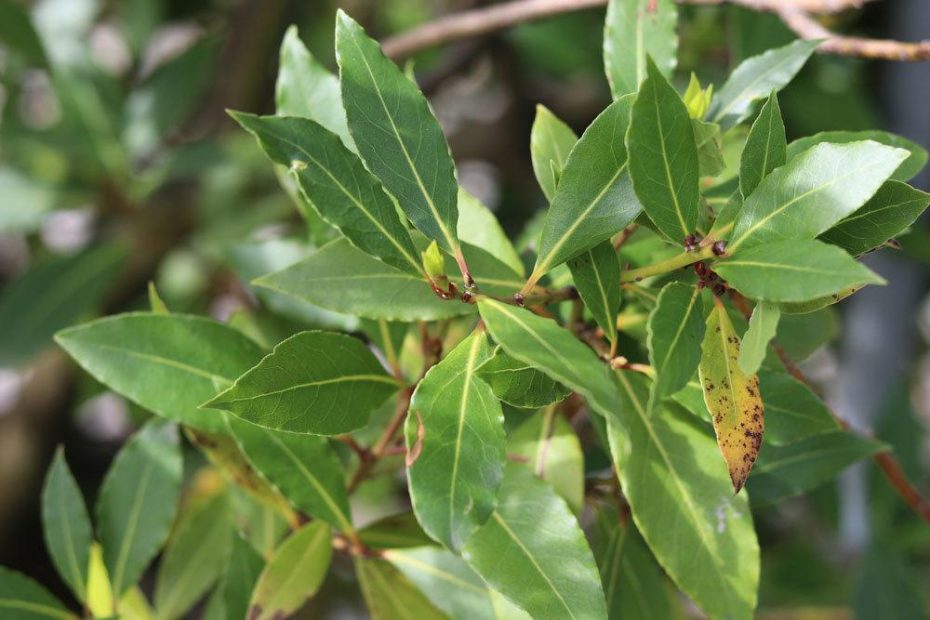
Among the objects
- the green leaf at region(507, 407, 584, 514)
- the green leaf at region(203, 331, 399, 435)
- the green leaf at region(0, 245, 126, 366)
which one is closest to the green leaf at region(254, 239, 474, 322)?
the green leaf at region(203, 331, 399, 435)

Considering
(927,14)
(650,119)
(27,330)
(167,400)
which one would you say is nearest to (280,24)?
(27,330)

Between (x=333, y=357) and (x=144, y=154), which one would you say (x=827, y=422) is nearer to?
(x=333, y=357)

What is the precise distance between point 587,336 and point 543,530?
128 mm

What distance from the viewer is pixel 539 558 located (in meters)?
0.52

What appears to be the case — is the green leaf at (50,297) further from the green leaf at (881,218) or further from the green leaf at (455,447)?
the green leaf at (881,218)

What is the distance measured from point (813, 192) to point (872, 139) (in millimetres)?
129

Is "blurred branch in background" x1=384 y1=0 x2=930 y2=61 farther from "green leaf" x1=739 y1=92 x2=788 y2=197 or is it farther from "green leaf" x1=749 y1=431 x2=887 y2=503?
"green leaf" x1=749 y1=431 x2=887 y2=503

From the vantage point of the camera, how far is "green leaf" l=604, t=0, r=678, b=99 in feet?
1.99

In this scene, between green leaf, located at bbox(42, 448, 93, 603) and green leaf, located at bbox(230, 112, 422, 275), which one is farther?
green leaf, located at bbox(42, 448, 93, 603)

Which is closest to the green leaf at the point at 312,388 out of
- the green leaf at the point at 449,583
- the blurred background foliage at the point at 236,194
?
the green leaf at the point at 449,583

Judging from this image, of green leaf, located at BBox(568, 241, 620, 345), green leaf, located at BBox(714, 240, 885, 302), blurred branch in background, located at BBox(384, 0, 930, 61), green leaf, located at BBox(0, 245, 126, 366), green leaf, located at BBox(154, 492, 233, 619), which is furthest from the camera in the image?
green leaf, located at BBox(0, 245, 126, 366)

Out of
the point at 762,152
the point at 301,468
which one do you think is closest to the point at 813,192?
the point at 762,152

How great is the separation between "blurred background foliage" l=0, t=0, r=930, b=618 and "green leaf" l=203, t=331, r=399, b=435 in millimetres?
525

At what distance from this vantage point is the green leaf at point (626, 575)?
656 millimetres
